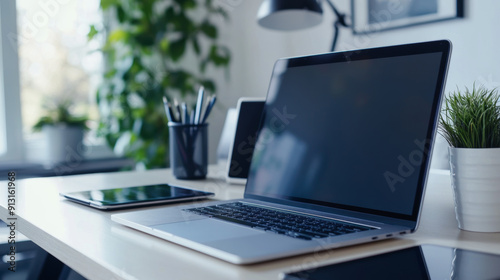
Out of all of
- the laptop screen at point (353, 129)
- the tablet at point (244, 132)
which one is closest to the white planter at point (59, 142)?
the tablet at point (244, 132)

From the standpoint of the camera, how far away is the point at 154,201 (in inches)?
34.4

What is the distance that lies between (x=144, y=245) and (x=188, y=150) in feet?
2.08

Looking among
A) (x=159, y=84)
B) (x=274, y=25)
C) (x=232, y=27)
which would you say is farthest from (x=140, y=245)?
(x=232, y=27)

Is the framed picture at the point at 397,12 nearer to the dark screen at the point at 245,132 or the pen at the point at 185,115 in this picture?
the dark screen at the point at 245,132

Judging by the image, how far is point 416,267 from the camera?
18.8 inches

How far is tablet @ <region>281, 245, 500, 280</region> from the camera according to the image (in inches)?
17.6

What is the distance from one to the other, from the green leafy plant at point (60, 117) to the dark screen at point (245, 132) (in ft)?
5.07

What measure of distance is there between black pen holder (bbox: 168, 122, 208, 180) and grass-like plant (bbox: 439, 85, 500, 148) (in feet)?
2.21

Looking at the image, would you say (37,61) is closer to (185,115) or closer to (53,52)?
(53,52)

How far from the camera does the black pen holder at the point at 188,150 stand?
1.20 metres

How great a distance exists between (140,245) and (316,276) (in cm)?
24

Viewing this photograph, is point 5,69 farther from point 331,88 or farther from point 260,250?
point 260,250

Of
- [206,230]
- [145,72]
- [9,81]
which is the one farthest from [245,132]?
[9,81]

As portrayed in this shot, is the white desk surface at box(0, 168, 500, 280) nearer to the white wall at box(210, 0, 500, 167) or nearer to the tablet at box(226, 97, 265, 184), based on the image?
the tablet at box(226, 97, 265, 184)
